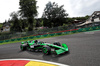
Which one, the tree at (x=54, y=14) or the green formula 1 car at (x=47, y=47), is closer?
the green formula 1 car at (x=47, y=47)

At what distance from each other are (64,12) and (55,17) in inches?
223

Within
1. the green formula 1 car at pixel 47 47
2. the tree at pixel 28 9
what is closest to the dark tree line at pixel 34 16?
the tree at pixel 28 9

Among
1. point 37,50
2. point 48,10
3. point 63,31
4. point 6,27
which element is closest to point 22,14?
point 48,10

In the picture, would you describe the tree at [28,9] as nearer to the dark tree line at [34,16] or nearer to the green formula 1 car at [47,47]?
the dark tree line at [34,16]

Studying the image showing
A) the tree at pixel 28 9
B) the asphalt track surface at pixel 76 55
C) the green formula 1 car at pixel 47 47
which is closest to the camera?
the asphalt track surface at pixel 76 55

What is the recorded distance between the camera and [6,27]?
74.6 m

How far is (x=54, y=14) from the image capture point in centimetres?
3894

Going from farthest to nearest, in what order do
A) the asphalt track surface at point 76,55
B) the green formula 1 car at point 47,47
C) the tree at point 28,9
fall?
the tree at point 28,9 → the green formula 1 car at point 47,47 → the asphalt track surface at point 76,55

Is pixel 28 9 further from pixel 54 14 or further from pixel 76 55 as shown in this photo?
pixel 76 55

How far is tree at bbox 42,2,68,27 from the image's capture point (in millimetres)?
39000

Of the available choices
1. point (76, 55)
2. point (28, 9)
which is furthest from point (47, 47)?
point (28, 9)

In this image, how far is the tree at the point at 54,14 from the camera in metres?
39.0

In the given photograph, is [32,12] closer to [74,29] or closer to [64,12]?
[64,12]

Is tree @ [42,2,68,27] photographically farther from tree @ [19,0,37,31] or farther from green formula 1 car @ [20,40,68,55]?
green formula 1 car @ [20,40,68,55]
